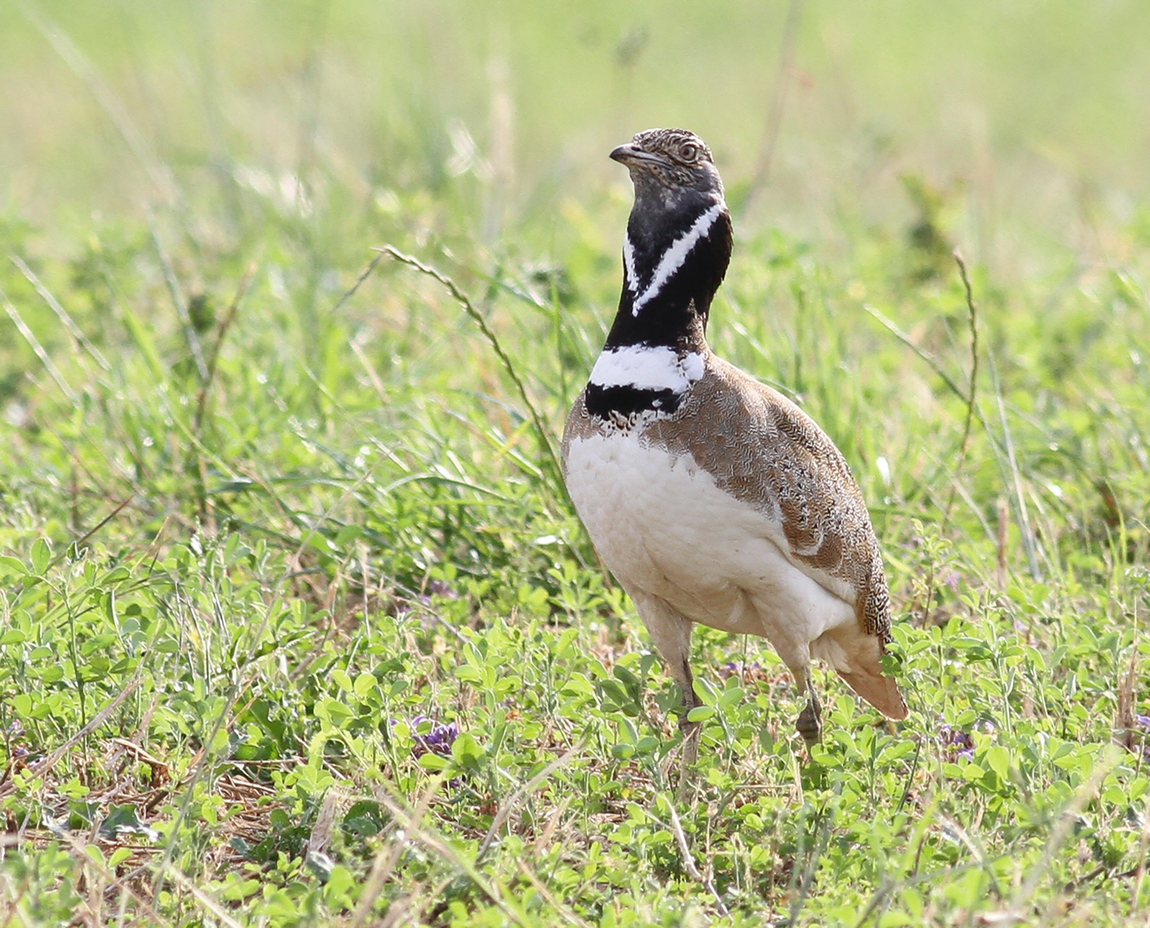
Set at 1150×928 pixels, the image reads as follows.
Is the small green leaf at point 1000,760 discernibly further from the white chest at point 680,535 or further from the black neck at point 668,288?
the black neck at point 668,288

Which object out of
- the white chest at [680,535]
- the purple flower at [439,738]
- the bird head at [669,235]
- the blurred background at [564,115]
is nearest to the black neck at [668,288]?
the bird head at [669,235]

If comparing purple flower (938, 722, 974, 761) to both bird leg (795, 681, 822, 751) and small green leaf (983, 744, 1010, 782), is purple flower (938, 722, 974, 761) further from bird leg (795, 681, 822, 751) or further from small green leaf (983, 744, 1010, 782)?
small green leaf (983, 744, 1010, 782)

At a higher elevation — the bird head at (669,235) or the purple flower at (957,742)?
the bird head at (669,235)

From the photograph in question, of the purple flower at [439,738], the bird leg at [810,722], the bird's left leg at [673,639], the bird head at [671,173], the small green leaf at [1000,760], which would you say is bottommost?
the purple flower at [439,738]

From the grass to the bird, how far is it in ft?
0.81

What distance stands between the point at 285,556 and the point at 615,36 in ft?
29.7

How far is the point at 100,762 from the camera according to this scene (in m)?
3.37

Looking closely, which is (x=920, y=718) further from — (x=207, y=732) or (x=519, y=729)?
(x=207, y=732)

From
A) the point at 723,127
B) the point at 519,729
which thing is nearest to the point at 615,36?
the point at 723,127

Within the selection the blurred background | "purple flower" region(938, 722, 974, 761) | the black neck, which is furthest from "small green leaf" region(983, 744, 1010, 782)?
the blurred background

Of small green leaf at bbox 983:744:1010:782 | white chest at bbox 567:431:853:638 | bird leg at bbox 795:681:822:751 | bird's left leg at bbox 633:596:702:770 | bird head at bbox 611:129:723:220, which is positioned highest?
bird head at bbox 611:129:723:220

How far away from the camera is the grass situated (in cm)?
294

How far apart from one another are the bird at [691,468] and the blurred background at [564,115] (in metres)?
2.13

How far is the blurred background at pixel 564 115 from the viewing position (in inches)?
287
